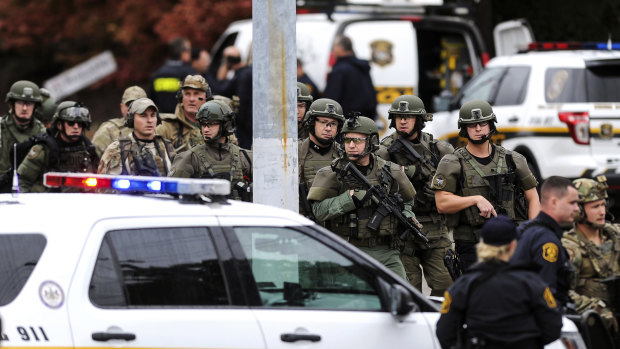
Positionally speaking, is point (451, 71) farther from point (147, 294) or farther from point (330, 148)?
point (147, 294)

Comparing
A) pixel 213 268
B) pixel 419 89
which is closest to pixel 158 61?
pixel 419 89

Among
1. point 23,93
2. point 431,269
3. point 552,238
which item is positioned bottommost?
Result: point 431,269

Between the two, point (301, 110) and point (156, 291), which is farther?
point (301, 110)

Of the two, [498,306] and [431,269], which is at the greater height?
[498,306]

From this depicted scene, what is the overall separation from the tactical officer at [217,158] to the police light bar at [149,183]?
258 centimetres

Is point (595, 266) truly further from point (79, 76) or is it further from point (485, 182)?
point (79, 76)

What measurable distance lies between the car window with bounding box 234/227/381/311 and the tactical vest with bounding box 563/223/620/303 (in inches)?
69.9

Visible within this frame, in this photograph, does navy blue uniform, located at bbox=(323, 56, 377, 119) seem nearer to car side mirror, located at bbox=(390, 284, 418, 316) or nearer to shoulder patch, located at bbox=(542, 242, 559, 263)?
shoulder patch, located at bbox=(542, 242, 559, 263)

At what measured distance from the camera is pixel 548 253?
6.90m

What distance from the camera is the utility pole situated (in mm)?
7703

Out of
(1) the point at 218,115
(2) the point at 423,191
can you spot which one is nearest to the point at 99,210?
(1) the point at 218,115

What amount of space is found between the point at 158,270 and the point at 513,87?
8.75m

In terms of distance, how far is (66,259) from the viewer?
227 inches

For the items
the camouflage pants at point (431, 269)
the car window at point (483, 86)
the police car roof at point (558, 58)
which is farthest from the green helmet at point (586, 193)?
the car window at point (483, 86)
